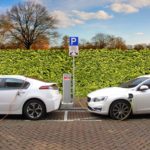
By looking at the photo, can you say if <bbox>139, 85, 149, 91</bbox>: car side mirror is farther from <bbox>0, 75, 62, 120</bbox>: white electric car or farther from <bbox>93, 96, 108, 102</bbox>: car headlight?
<bbox>0, 75, 62, 120</bbox>: white electric car

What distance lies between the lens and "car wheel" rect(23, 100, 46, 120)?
12.7 meters

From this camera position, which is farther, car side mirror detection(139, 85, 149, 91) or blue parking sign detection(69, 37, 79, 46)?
blue parking sign detection(69, 37, 79, 46)

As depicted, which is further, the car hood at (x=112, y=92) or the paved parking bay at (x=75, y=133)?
the car hood at (x=112, y=92)

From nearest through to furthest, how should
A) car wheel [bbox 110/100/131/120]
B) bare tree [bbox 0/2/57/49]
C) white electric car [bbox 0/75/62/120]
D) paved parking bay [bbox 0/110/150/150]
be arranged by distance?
paved parking bay [bbox 0/110/150/150] → car wheel [bbox 110/100/131/120] → white electric car [bbox 0/75/62/120] → bare tree [bbox 0/2/57/49]

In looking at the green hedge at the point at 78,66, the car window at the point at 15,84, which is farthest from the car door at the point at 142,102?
the green hedge at the point at 78,66

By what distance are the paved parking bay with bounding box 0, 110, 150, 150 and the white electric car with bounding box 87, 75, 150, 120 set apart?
286 millimetres

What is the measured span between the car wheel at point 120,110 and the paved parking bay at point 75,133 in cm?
22

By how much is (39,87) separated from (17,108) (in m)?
0.97

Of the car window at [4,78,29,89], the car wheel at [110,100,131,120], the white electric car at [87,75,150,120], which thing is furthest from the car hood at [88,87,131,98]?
the car window at [4,78,29,89]

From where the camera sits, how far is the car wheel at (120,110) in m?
12.6

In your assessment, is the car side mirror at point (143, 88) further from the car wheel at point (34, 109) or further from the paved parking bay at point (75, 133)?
the car wheel at point (34, 109)

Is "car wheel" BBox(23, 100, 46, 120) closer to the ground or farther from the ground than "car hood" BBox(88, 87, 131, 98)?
closer to the ground

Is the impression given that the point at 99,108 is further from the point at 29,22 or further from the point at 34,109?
the point at 29,22

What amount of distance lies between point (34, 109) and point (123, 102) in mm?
2840
